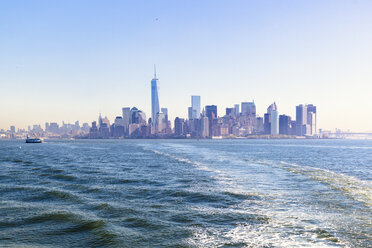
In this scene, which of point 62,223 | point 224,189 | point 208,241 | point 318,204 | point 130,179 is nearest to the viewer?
point 208,241

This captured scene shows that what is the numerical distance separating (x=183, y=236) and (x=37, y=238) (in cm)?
671

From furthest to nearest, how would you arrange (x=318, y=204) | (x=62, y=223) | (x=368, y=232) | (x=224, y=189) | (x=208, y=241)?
1. (x=224, y=189)
2. (x=318, y=204)
3. (x=62, y=223)
4. (x=368, y=232)
5. (x=208, y=241)

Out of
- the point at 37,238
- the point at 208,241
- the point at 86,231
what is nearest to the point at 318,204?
the point at 208,241

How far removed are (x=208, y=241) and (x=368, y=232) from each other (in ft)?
25.9

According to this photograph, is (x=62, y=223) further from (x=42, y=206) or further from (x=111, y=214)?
(x=42, y=206)

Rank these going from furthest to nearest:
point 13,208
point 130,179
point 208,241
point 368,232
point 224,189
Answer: point 130,179 → point 224,189 → point 13,208 → point 368,232 → point 208,241

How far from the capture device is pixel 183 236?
15305mm

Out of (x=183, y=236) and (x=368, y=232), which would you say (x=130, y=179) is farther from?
(x=368, y=232)

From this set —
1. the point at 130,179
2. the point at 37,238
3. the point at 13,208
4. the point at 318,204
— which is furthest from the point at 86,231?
the point at 130,179

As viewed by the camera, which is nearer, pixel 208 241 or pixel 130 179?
pixel 208 241

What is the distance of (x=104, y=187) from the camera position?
97.3 feet

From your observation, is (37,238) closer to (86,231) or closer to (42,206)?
(86,231)

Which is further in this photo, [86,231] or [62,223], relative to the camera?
[62,223]

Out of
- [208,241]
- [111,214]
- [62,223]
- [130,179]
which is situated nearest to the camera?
[208,241]
